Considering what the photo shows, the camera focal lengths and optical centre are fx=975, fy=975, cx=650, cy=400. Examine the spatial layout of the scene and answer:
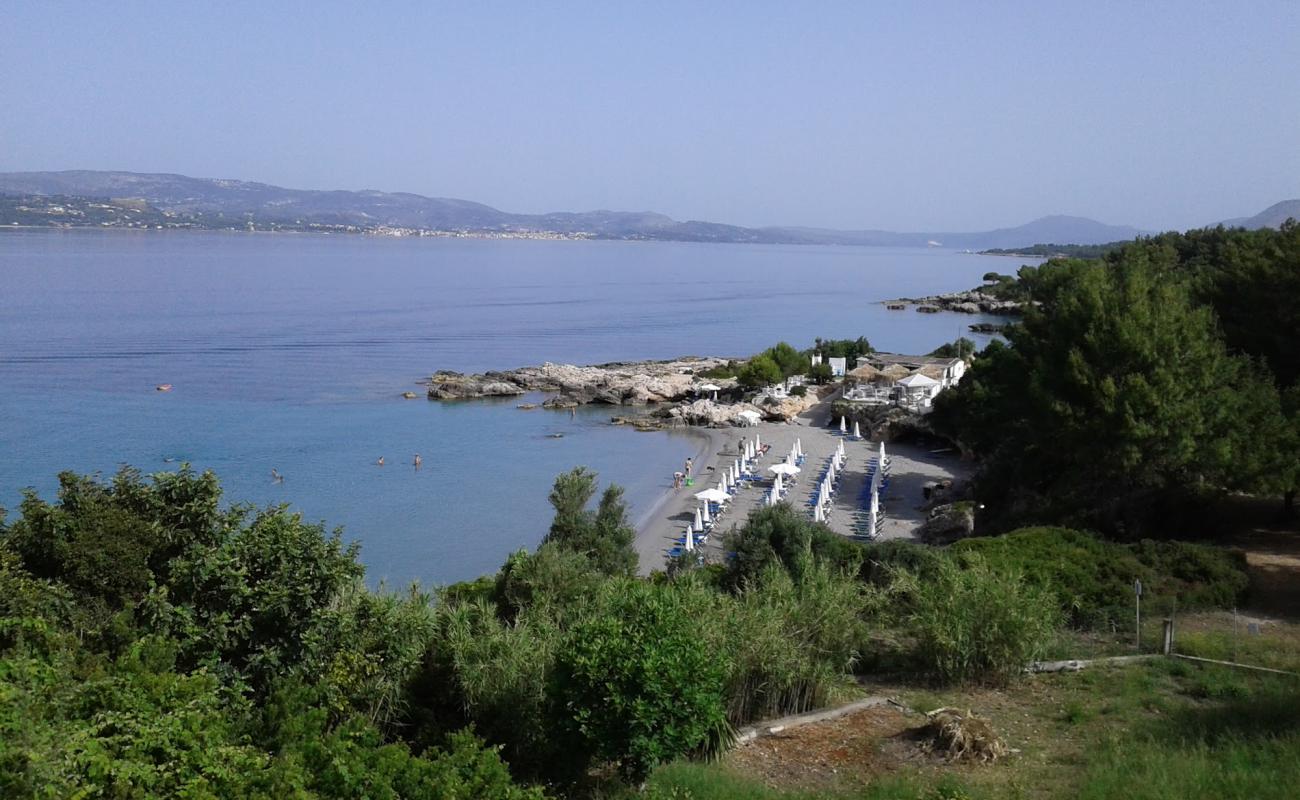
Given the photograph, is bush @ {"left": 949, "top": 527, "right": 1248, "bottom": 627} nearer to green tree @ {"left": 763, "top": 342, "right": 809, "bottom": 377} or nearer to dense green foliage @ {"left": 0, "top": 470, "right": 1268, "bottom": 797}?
dense green foliage @ {"left": 0, "top": 470, "right": 1268, "bottom": 797}

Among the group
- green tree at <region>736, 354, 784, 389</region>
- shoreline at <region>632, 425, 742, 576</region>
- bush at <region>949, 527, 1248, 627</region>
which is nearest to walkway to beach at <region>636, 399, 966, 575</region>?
shoreline at <region>632, 425, 742, 576</region>

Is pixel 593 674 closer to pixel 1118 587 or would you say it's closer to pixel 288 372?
pixel 1118 587

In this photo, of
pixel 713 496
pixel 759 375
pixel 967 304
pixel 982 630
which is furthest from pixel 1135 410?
pixel 967 304

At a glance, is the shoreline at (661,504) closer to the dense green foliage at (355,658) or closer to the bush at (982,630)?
the bush at (982,630)

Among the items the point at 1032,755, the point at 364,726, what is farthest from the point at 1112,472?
the point at 364,726

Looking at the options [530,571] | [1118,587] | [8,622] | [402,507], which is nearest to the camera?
[8,622]

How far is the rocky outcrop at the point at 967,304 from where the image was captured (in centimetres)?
9781

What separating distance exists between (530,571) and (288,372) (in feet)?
141

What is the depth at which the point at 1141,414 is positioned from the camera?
16781mm

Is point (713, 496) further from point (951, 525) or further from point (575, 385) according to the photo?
point (575, 385)

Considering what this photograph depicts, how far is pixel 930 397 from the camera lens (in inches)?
1566

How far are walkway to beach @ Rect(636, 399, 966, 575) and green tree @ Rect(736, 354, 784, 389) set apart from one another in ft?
21.7

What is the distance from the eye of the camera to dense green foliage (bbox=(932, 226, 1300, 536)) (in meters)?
16.5

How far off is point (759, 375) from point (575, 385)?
30.5 feet
